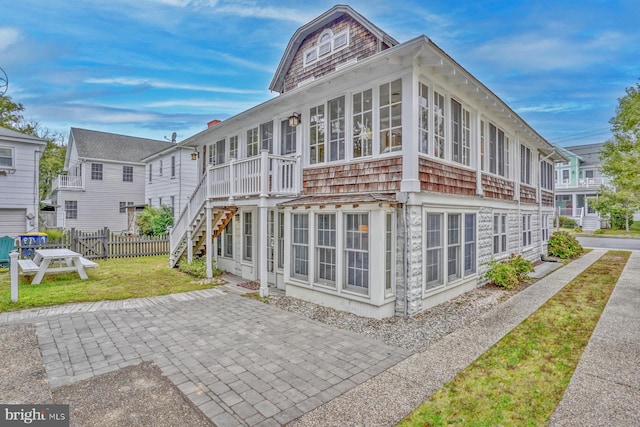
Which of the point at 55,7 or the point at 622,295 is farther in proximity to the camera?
the point at 55,7

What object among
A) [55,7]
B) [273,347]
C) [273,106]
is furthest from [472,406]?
[55,7]

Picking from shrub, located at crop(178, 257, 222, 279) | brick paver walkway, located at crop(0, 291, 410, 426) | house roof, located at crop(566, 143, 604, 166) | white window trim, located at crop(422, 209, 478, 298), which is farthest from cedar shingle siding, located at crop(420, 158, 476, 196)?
house roof, located at crop(566, 143, 604, 166)

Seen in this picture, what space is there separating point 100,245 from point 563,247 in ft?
70.8

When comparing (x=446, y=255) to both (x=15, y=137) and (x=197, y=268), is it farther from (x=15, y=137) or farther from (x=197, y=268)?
(x=15, y=137)

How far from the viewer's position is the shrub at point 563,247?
15.3 m

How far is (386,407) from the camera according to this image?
3.33 metres

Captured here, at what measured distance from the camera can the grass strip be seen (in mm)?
3184

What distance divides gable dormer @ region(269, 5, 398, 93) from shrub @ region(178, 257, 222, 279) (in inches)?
288

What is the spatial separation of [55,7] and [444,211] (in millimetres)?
13187

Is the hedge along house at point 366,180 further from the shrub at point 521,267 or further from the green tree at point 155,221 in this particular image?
the green tree at point 155,221

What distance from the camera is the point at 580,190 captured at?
105 feet

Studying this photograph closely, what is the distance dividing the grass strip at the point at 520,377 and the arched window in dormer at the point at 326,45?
9.31m

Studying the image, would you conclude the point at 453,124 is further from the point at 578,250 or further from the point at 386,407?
the point at 578,250

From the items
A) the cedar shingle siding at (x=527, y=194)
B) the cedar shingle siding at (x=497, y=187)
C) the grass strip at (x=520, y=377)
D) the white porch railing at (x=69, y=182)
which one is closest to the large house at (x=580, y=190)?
the cedar shingle siding at (x=527, y=194)
